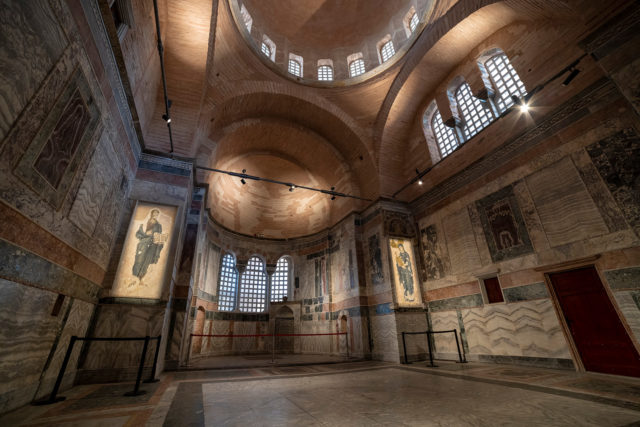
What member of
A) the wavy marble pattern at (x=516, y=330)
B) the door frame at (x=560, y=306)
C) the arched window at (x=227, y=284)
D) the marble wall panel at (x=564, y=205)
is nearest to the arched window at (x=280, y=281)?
the arched window at (x=227, y=284)

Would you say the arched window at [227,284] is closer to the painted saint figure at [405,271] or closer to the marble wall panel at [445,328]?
the painted saint figure at [405,271]

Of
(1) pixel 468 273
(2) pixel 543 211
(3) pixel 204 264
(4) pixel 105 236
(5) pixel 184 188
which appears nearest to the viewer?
(4) pixel 105 236

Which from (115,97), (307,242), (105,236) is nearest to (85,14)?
(115,97)

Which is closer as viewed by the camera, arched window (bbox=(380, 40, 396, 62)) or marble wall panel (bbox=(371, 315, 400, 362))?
marble wall panel (bbox=(371, 315, 400, 362))

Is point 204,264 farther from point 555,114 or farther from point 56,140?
point 555,114

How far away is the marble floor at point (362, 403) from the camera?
2947 mm

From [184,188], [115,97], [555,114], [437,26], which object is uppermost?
[437,26]

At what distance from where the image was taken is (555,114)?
710 cm

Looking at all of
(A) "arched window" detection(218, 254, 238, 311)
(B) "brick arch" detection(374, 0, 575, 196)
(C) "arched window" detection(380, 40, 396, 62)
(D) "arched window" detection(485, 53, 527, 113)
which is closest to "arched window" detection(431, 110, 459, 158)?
(B) "brick arch" detection(374, 0, 575, 196)

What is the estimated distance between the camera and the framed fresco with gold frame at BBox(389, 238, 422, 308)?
9.95 m

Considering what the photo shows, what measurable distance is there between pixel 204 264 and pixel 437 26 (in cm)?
1378

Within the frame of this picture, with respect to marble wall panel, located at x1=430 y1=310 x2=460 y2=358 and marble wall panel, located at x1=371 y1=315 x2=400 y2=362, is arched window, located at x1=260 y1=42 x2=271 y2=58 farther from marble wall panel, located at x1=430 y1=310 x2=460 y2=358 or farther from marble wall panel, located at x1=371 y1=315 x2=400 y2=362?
marble wall panel, located at x1=430 y1=310 x2=460 y2=358

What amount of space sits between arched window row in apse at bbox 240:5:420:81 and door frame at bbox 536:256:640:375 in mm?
11316

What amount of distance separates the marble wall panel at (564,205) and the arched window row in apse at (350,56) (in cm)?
933
